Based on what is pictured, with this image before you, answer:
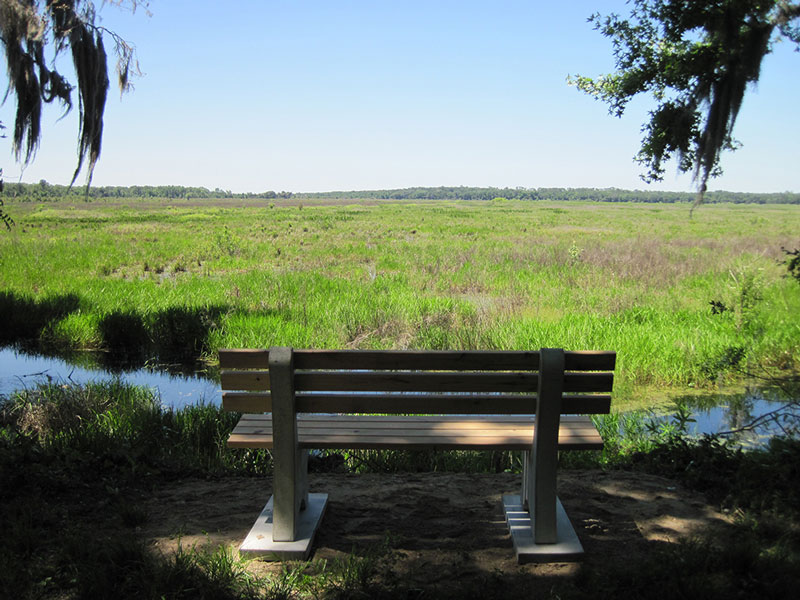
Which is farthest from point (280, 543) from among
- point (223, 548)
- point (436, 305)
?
point (436, 305)

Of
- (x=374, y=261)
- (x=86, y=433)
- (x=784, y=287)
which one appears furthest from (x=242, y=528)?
(x=374, y=261)

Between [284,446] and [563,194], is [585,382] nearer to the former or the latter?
[284,446]

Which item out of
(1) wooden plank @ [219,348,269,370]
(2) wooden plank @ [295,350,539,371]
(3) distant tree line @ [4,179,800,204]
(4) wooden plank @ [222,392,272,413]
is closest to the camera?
(2) wooden plank @ [295,350,539,371]

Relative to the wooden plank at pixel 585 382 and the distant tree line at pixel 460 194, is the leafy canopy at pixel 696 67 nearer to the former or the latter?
the wooden plank at pixel 585 382

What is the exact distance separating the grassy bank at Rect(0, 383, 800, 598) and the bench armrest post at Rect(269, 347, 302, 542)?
0.23 metres

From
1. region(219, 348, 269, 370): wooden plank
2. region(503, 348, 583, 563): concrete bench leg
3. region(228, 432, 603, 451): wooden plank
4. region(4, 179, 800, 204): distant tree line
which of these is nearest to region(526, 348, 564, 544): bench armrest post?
region(503, 348, 583, 563): concrete bench leg

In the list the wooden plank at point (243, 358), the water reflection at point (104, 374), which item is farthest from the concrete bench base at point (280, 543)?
the water reflection at point (104, 374)

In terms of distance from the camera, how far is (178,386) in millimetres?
8875

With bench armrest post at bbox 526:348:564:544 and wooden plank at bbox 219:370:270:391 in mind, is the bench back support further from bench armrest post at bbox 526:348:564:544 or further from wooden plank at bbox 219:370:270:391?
bench armrest post at bbox 526:348:564:544

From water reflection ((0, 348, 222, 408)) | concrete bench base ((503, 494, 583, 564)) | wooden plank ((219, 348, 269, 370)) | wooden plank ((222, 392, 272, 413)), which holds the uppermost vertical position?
wooden plank ((219, 348, 269, 370))

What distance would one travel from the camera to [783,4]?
5.23m

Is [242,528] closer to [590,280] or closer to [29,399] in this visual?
[29,399]

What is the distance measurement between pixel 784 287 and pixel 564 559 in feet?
36.1

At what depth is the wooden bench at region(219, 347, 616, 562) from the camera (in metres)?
2.86
